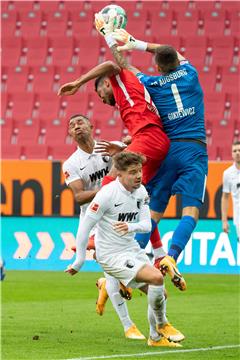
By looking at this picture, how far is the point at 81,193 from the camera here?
962 centimetres

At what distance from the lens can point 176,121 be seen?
897 centimetres

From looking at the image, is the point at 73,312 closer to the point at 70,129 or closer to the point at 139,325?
the point at 139,325

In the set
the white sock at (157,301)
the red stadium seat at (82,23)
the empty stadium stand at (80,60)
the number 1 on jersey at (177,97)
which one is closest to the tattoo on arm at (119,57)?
the number 1 on jersey at (177,97)

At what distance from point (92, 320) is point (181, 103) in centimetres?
326

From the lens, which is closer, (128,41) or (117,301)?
(128,41)

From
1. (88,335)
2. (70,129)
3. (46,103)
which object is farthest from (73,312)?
(46,103)

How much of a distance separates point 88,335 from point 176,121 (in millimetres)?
2316

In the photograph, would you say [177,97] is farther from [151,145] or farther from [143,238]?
[143,238]

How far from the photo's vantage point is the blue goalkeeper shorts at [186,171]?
8906 millimetres

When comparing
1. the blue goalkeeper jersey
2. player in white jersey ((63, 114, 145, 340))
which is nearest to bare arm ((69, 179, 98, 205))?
player in white jersey ((63, 114, 145, 340))

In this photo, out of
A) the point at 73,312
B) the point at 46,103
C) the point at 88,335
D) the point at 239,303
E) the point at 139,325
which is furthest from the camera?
the point at 46,103

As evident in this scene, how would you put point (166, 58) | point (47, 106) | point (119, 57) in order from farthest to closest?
1. point (47, 106)
2. point (119, 57)
3. point (166, 58)

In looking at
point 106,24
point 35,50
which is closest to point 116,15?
point 106,24

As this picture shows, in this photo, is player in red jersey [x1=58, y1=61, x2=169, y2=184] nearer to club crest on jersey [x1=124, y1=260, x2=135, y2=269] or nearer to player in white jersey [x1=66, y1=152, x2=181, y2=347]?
player in white jersey [x1=66, y1=152, x2=181, y2=347]
